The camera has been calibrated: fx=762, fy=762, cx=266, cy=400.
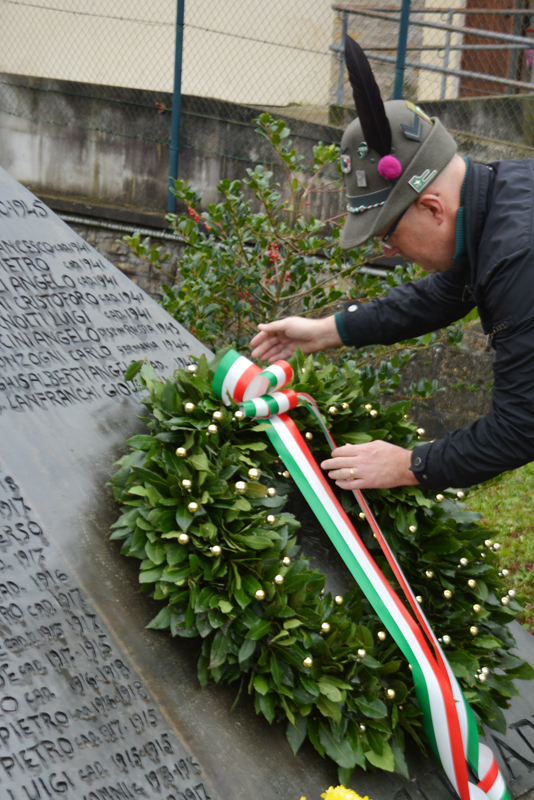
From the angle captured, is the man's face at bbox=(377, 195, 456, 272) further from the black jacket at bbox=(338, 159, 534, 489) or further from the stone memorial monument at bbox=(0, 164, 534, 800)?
the stone memorial monument at bbox=(0, 164, 534, 800)

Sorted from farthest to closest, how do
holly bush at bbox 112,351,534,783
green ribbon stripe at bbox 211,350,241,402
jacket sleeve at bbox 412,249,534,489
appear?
green ribbon stripe at bbox 211,350,241,402, jacket sleeve at bbox 412,249,534,489, holly bush at bbox 112,351,534,783

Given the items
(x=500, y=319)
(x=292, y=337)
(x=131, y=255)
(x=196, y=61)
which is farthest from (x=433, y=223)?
(x=196, y=61)

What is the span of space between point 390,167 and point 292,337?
684 millimetres

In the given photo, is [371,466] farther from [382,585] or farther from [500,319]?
[500,319]

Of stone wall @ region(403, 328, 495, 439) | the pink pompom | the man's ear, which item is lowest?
stone wall @ region(403, 328, 495, 439)

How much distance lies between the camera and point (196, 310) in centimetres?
364

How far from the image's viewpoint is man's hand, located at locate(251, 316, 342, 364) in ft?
7.73

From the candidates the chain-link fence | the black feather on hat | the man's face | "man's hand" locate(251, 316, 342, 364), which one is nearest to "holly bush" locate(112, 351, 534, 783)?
"man's hand" locate(251, 316, 342, 364)

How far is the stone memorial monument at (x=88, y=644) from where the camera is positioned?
1462 millimetres

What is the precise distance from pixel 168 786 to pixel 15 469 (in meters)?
0.79

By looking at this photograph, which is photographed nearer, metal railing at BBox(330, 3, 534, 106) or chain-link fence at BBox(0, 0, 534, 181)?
metal railing at BBox(330, 3, 534, 106)

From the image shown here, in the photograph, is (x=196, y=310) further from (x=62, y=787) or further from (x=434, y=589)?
(x=62, y=787)

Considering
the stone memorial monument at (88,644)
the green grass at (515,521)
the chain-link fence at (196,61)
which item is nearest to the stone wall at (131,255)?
the chain-link fence at (196,61)

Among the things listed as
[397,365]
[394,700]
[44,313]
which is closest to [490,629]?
[394,700]
